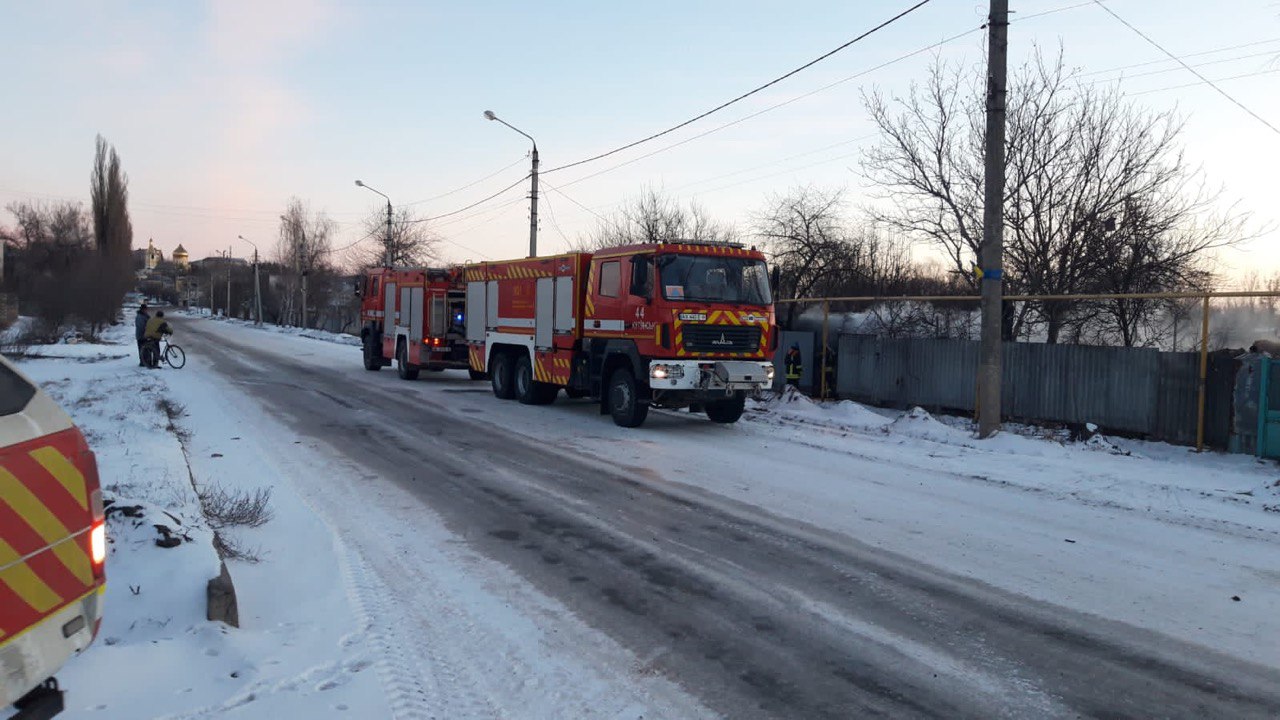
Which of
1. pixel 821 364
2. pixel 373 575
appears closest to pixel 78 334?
pixel 821 364

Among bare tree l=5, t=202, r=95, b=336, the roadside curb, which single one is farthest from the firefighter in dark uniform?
bare tree l=5, t=202, r=95, b=336

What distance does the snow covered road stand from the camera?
436 centimetres

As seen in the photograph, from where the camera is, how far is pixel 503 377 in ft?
58.9

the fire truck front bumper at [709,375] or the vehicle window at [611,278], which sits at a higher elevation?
the vehicle window at [611,278]

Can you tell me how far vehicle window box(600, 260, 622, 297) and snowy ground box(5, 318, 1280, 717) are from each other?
7.31 ft

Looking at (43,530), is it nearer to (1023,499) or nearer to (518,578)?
(518,578)

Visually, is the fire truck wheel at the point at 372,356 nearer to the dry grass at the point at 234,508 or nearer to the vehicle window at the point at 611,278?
the vehicle window at the point at 611,278

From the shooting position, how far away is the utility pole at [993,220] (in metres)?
12.5

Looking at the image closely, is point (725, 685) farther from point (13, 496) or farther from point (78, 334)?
point (78, 334)

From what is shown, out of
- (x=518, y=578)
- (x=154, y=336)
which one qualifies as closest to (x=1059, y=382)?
(x=518, y=578)

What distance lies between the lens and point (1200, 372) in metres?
11.6

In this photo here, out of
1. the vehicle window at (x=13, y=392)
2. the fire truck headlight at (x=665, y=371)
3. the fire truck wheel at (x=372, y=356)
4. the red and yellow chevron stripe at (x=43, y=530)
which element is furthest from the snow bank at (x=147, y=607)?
the fire truck wheel at (x=372, y=356)

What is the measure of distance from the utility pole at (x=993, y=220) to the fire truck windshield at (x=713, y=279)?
3.31 m

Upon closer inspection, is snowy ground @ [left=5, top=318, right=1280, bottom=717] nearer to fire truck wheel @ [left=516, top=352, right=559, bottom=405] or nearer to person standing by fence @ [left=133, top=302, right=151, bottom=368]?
fire truck wheel @ [left=516, top=352, right=559, bottom=405]
